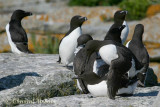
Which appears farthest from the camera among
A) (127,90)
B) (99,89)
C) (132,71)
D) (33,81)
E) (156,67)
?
(156,67)

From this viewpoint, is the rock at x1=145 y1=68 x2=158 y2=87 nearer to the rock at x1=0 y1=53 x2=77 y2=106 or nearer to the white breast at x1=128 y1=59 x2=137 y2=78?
the rock at x1=0 y1=53 x2=77 y2=106

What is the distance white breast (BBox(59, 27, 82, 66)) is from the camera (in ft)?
33.9

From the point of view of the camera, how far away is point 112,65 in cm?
709

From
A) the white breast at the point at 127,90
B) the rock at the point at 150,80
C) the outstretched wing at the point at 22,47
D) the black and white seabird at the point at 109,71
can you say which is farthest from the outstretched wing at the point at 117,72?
the outstretched wing at the point at 22,47

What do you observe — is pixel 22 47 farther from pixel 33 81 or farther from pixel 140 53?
pixel 140 53

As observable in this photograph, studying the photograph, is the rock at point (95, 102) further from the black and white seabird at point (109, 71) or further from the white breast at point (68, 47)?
the white breast at point (68, 47)

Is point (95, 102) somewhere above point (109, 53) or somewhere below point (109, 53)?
below

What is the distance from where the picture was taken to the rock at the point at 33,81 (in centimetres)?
Answer: 804

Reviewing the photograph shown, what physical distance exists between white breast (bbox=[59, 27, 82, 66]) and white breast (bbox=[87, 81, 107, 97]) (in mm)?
2861

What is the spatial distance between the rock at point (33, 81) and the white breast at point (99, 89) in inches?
41.0

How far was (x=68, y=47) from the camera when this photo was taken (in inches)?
408

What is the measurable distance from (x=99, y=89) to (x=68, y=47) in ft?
10.2

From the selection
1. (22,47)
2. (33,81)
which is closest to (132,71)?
(33,81)

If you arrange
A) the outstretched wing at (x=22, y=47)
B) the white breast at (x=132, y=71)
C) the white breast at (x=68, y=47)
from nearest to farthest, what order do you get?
1. the white breast at (x=132, y=71)
2. the white breast at (x=68, y=47)
3. the outstretched wing at (x=22, y=47)
